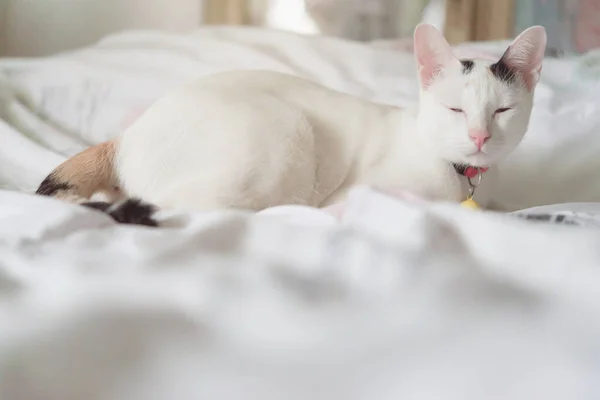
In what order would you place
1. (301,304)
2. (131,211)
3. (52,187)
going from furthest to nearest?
(52,187), (131,211), (301,304)

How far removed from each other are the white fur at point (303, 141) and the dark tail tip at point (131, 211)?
0.14 meters

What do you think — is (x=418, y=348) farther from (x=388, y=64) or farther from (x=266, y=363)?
(x=388, y=64)

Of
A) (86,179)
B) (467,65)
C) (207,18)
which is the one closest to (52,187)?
(86,179)

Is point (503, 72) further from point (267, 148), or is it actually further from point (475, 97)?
point (267, 148)

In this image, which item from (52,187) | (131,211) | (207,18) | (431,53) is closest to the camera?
(131,211)

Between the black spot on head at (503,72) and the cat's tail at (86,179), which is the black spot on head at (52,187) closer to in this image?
the cat's tail at (86,179)

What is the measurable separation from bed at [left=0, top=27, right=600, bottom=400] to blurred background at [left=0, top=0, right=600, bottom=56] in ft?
5.60

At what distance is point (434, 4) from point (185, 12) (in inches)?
39.9

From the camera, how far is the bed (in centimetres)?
35

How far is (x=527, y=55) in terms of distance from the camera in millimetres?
903

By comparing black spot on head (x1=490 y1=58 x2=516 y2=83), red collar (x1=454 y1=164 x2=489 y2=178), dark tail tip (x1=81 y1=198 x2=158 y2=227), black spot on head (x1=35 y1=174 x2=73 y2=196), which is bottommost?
red collar (x1=454 y1=164 x2=489 y2=178)

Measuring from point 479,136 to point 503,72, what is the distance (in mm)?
143

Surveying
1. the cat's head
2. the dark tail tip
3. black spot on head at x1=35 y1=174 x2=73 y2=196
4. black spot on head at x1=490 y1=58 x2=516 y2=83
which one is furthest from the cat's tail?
black spot on head at x1=490 y1=58 x2=516 y2=83

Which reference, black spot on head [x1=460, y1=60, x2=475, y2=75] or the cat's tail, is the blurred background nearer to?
black spot on head [x1=460, y1=60, x2=475, y2=75]
